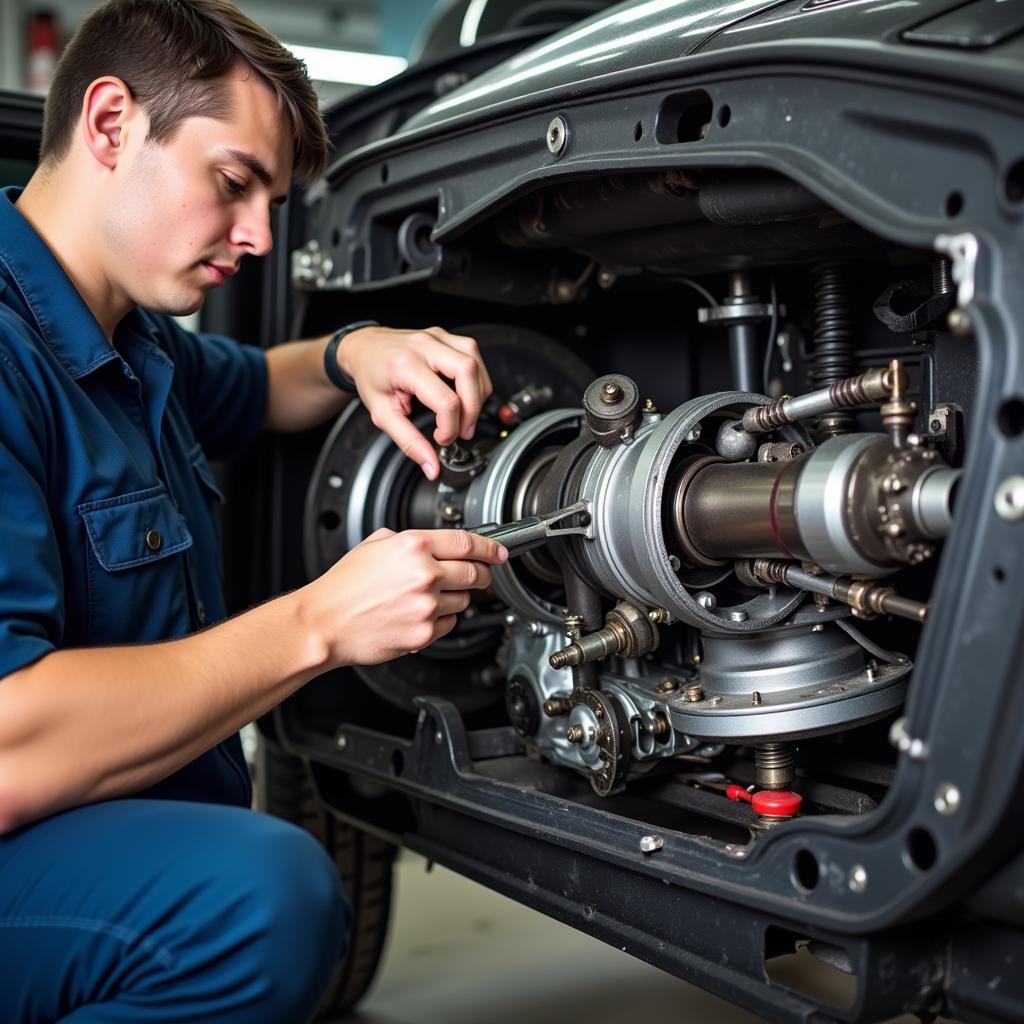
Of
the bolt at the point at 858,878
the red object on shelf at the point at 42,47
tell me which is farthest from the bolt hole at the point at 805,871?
the red object on shelf at the point at 42,47

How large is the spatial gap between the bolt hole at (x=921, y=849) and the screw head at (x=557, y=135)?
70 centimetres

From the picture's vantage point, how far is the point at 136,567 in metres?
1.26

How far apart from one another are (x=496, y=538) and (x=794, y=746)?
353 millimetres

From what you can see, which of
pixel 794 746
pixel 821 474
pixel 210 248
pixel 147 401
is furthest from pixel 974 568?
pixel 147 401

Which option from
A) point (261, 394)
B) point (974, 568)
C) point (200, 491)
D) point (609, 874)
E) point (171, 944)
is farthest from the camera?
point (261, 394)

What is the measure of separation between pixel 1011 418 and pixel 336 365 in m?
0.96

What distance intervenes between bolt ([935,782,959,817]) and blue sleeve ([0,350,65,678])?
2.27ft

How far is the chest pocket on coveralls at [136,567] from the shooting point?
1.21m

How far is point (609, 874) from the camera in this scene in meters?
1.15

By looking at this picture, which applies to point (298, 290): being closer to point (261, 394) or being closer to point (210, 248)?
point (261, 394)

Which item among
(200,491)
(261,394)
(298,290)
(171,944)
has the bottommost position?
(171,944)

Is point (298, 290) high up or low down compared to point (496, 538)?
up

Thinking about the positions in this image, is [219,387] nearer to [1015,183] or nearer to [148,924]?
[148,924]

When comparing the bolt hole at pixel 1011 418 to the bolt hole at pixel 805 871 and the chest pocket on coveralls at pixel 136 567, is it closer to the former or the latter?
the bolt hole at pixel 805 871
